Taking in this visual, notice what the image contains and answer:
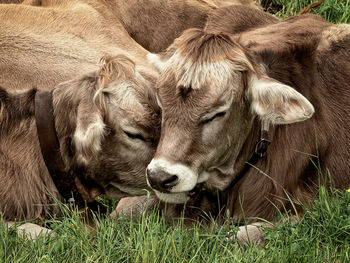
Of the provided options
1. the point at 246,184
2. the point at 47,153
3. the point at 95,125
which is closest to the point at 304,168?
the point at 246,184

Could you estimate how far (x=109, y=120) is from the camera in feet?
17.2

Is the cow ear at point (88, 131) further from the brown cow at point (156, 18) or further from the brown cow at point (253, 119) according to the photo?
the brown cow at point (156, 18)

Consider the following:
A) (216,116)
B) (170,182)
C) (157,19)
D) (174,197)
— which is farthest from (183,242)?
(157,19)

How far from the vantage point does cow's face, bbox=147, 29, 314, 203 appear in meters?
4.82

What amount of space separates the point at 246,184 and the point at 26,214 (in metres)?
1.66

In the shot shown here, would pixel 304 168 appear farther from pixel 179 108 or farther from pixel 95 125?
pixel 95 125

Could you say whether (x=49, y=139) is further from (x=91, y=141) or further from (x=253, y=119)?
(x=253, y=119)

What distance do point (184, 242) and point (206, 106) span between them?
914 millimetres

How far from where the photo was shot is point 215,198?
5.47 metres

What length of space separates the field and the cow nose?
25cm

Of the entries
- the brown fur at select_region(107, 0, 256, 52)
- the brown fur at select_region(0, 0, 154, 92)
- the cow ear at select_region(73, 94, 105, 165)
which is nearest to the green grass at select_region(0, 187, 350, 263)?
the cow ear at select_region(73, 94, 105, 165)

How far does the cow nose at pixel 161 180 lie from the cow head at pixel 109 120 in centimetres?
59

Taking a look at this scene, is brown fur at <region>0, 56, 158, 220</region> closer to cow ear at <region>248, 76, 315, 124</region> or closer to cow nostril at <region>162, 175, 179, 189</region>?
cow nostril at <region>162, 175, 179, 189</region>

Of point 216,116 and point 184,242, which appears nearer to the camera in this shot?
point 184,242
